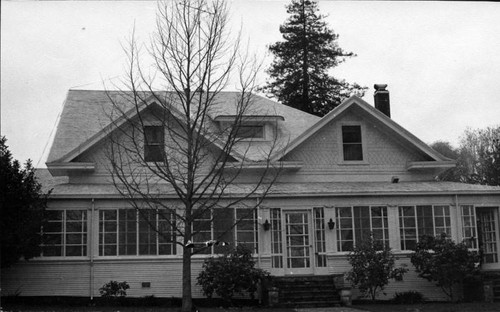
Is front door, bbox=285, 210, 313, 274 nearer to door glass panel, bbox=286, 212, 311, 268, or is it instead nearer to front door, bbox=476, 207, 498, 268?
door glass panel, bbox=286, 212, 311, 268

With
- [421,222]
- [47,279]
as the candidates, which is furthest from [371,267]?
[47,279]

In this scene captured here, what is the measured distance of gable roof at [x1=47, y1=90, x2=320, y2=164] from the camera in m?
23.5

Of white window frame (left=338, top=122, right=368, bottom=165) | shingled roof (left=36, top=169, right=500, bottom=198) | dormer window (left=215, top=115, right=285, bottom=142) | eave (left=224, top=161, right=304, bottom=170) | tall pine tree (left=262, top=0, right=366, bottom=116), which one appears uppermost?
tall pine tree (left=262, top=0, right=366, bottom=116)

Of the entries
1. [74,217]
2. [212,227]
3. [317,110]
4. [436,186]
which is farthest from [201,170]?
[317,110]

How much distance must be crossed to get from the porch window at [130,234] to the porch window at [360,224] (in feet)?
18.2

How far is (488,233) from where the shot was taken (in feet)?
77.4

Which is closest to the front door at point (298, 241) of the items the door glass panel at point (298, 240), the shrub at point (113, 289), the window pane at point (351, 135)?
the door glass panel at point (298, 240)

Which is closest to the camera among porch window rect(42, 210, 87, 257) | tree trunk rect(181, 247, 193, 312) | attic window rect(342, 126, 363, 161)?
tree trunk rect(181, 247, 193, 312)

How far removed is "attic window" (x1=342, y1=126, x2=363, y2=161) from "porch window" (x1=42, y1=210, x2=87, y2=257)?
972 cm

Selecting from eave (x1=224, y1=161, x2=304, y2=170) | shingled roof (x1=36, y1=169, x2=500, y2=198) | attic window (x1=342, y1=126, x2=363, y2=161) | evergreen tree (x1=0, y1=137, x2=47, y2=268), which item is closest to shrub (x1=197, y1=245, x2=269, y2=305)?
shingled roof (x1=36, y1=169, x2=500, y2=198)

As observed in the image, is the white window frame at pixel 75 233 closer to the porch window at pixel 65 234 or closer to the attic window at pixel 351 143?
the porch window at pixel 65 234

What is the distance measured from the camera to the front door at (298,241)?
22.6 metres

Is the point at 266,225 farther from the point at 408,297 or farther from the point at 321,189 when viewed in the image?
the point at 408,297

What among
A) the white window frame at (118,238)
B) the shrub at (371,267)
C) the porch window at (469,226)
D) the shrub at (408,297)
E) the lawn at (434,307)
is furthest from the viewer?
the porch window at (469,226)
